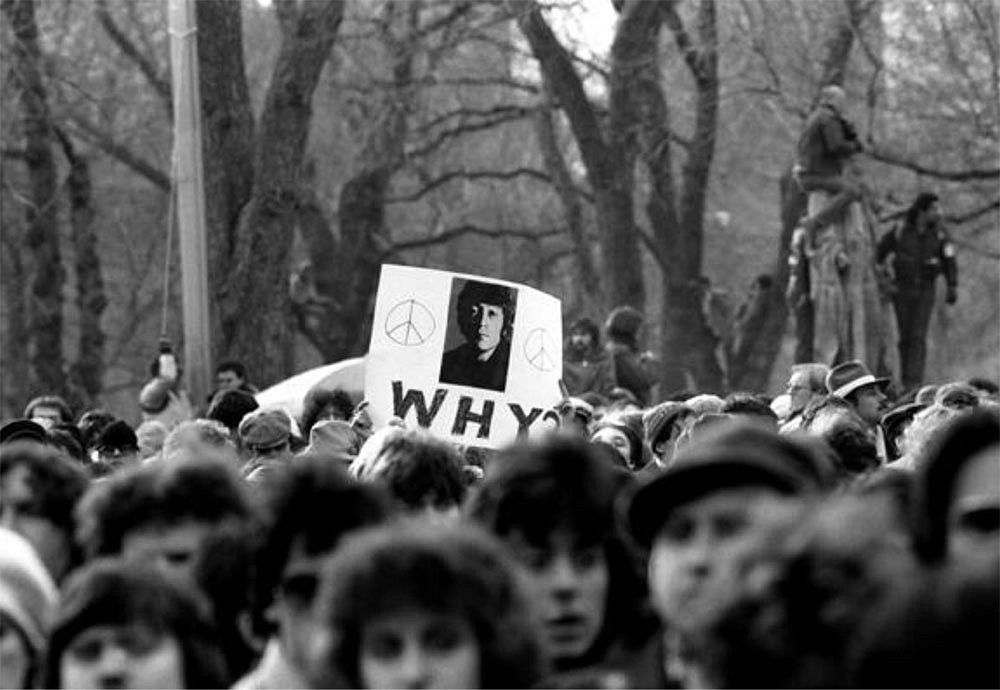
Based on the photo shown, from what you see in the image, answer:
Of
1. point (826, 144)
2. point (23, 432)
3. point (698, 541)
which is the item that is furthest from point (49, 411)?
point (698, 541)

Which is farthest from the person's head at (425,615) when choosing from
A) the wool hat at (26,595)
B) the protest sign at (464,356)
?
the protest sign at (464,356)

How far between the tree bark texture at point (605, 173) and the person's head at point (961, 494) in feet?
84.0

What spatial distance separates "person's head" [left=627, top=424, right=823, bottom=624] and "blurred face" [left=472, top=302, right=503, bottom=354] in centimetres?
804

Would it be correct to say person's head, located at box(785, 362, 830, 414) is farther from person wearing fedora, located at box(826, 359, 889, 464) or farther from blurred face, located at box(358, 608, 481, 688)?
blurred face, located at box(358, 608, 481, 688)

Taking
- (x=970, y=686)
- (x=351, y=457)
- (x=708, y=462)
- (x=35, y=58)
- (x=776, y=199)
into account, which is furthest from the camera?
(x=776, y=199)

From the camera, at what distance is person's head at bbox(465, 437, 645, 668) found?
6.33 meters

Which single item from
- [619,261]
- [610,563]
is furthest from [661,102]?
[610,563]

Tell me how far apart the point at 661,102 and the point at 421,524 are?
1055 inches

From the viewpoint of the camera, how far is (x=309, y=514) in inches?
258

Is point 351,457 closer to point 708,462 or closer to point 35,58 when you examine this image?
point 708,462

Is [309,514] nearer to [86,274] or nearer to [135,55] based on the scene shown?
[86,274]

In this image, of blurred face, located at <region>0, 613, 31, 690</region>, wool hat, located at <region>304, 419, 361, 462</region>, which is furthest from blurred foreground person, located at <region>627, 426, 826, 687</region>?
wool hat, located at <region>304, 419, 361, 462</region>

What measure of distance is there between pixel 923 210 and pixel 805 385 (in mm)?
9529

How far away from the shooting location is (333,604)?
561 cm
